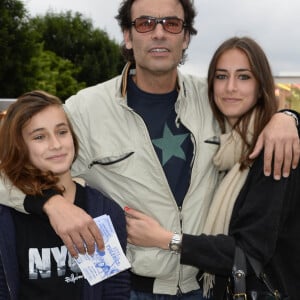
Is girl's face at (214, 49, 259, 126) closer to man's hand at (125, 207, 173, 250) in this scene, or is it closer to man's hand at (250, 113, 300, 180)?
man's hand at (250, 113, 300, 180)

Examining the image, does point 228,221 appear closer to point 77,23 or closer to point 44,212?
point 44,212

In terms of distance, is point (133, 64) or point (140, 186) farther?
point (133, 64)

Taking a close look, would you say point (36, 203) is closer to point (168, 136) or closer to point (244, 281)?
point (168, 136)

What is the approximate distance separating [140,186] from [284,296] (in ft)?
2.96

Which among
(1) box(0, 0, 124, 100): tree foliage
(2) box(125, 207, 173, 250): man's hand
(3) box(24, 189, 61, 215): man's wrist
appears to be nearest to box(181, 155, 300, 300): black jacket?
(2) box(125, 207, 173, 250): man's hand

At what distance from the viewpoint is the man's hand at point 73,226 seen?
2.38 meters

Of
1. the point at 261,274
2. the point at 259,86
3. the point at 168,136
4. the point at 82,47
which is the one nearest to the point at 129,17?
the point at 168,136

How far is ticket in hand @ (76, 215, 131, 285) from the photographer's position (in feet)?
8.12

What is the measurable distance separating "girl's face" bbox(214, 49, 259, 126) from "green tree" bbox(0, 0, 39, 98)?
23481 mm

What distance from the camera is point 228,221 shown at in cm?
256

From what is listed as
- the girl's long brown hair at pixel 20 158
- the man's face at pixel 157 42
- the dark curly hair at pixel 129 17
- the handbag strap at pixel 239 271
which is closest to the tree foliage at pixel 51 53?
the dark curly hair at pixel 129 17

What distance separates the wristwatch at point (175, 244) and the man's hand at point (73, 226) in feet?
1.12

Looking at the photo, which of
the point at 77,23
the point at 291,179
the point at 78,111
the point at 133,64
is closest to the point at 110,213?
the point at 78,111

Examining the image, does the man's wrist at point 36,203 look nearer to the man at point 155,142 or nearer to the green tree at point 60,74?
the man at point 155,142
